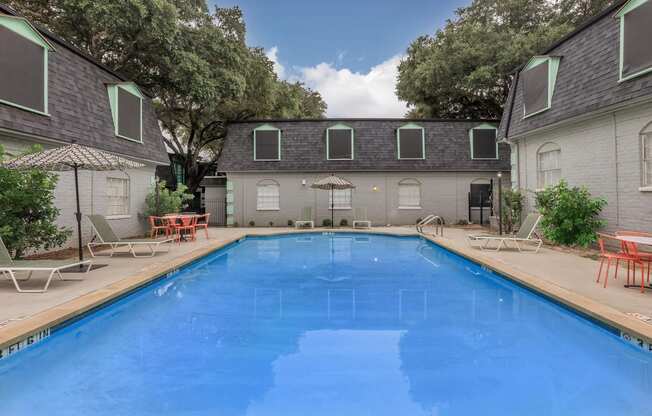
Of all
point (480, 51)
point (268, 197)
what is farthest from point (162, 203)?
point (480, 51)

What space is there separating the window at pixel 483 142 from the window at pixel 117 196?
15.6m

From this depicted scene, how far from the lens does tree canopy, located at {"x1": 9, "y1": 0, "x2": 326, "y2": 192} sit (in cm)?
1455

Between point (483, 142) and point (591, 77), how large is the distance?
895 centimetres

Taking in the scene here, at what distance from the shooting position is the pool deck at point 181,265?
422cm

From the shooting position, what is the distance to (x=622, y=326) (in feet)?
13.4

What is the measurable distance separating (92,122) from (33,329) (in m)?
8.73

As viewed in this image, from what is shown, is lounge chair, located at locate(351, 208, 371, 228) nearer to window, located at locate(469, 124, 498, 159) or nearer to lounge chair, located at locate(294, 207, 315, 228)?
lounge chair, located at locate(294, 207, 315, 228)

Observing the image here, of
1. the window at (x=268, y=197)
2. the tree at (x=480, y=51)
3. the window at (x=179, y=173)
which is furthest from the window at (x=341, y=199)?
the window at (x=179, y=173)

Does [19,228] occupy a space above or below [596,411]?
above

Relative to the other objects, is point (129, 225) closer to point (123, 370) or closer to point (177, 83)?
point (177, 83)

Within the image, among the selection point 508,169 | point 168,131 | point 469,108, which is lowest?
point 508,169

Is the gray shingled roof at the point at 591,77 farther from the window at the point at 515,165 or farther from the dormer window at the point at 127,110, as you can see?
the dormer window at the point at 127,110

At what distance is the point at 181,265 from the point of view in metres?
8.16

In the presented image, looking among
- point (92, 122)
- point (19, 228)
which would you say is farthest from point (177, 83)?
point (19, 228)
